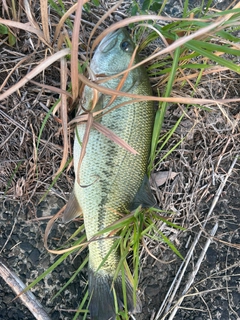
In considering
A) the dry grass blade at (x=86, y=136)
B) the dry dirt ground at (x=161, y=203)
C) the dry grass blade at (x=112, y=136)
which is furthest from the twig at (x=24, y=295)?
the dry grass blade at (x=112, y=136)

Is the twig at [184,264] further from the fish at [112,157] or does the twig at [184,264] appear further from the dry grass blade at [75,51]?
the dry grass blade at [75,51]

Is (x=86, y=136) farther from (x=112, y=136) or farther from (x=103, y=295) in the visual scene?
(x=103, y=295)

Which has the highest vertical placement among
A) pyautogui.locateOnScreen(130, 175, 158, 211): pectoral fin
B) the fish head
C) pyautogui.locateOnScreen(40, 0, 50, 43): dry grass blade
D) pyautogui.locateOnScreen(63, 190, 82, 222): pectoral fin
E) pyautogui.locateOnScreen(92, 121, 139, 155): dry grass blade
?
pyautogui.locateOnScreen(40, 0, 50, 43): dry grass blade

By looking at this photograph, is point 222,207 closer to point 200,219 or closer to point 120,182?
point 200,219

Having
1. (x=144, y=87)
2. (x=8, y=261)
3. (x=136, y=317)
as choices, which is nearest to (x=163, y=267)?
(x=136, y=317)

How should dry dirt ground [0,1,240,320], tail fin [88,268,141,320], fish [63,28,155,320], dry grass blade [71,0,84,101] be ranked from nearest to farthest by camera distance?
dry grass blade [71,0,84,101]
fish [63,28,155,320]
tail fin [88,268,141,320]
dry dirt ground [0,1,240,320]

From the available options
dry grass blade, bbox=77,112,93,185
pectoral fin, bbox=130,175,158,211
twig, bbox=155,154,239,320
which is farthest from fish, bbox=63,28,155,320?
twig, bbox=155,154,239,320

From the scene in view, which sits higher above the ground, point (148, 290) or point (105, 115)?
point (105, 115)

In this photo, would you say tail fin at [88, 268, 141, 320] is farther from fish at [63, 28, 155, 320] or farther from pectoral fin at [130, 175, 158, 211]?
pectoral fin at [130, 175, 158, 211]
